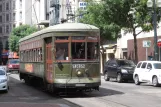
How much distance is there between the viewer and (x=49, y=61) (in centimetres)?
1870

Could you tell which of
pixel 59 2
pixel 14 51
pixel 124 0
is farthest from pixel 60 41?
pixel 14 51

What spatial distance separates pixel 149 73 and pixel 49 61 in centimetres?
916

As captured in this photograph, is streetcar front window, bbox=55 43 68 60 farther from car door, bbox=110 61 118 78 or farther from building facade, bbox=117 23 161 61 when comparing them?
building facade, bbox=117 23 161 61

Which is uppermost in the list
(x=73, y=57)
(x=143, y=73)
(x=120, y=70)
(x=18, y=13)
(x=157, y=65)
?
(x=18, y=13)

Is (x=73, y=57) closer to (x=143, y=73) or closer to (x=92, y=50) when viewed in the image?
(x=92, y=50)

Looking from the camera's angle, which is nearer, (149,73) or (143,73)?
(149,73)

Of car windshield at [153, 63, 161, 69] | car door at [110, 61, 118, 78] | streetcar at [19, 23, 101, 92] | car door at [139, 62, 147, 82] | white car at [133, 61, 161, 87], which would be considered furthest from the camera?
car door at [110, 61, 118, 78]

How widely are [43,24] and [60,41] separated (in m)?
57.4

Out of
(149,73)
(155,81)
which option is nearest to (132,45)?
(149,73)

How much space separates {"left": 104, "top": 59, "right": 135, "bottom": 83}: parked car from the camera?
29.4 metres

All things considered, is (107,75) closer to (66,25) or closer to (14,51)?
(66,25)

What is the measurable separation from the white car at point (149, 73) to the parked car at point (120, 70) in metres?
1.80

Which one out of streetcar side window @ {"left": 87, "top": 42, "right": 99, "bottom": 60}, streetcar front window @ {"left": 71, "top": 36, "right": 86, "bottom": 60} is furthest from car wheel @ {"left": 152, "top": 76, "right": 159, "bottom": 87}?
streetcar front window @ {"left": 71, "top": 36, "right": 86, "bottom": 60}

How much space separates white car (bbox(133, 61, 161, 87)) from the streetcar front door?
840 centimetres
